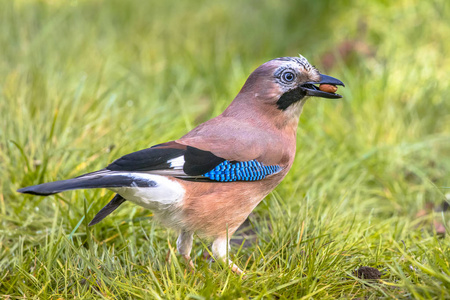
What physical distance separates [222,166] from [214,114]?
188 cm

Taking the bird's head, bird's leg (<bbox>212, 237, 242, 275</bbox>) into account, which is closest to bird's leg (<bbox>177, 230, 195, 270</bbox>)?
bird's leg (<bbox>212, 237, 242, 275</bbox>)

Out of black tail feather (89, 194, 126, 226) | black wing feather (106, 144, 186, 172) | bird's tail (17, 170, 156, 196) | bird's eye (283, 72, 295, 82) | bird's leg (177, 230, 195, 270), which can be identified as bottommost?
bird's leg (177, 230, 195, 270)

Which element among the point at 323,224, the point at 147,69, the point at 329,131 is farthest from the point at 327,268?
the point at 147,69

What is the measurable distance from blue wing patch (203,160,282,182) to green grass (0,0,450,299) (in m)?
0.38

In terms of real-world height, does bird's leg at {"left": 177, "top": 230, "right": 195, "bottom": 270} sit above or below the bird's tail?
below

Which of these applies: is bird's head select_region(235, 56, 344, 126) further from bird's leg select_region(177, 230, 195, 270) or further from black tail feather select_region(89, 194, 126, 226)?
black tail feather select_region(89, 194, 126, 226)

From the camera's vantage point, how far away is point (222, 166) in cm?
317

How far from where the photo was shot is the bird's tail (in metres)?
2.65

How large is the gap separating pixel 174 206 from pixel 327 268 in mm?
867

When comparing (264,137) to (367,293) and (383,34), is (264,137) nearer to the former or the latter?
(367,293)

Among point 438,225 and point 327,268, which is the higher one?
point 327,268

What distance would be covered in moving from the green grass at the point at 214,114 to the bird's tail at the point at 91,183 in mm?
417

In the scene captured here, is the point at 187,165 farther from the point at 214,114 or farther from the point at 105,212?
the point at 214,114

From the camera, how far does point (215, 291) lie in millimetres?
2686
